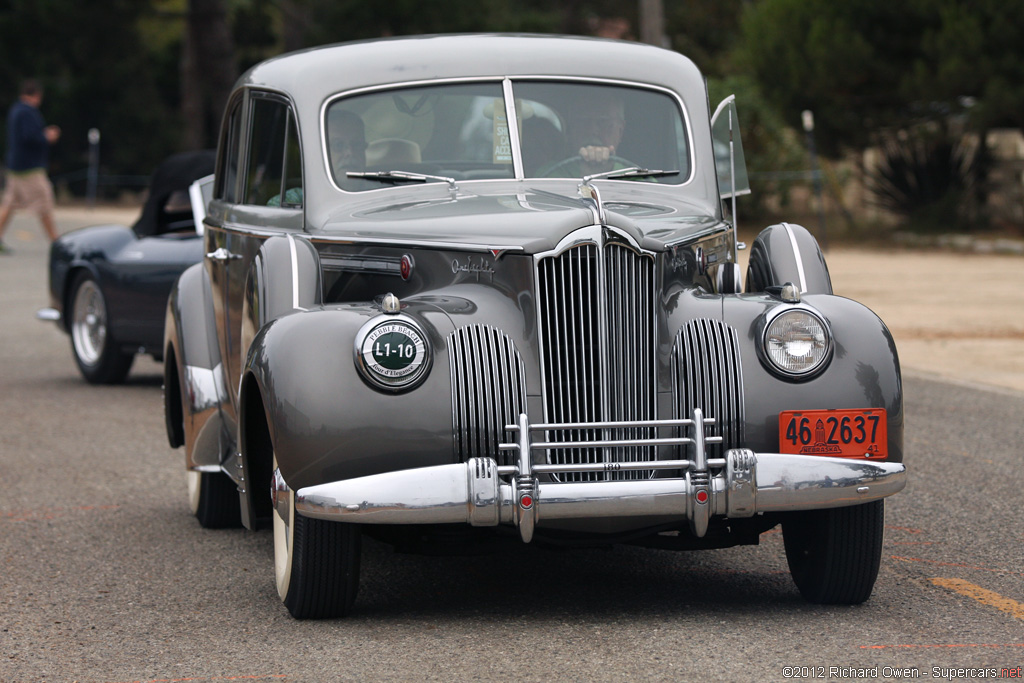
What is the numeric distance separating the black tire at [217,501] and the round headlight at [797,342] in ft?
8.92

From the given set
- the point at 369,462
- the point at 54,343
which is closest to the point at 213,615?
the point at 369,462

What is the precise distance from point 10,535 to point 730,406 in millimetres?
3213

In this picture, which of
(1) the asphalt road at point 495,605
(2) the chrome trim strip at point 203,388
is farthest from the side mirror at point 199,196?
(2) the chrome trim strip at point 203,388

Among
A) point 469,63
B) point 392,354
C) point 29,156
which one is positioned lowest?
point 392,354

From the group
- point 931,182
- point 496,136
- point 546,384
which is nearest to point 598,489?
point 546,384

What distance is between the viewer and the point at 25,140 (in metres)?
20.0

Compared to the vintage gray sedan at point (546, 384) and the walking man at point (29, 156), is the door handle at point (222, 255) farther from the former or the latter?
the walking man at point (29, 156)

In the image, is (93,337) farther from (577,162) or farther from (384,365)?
(384,365)

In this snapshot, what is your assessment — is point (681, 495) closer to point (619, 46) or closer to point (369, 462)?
point (369, 462)

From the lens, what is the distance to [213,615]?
496 centimetres

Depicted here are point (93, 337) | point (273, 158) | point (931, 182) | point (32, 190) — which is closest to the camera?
point (273, 158)

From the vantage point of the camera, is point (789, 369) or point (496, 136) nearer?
point (789, 369)

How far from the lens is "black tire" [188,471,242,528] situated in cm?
646

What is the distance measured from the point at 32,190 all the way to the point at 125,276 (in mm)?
10684
